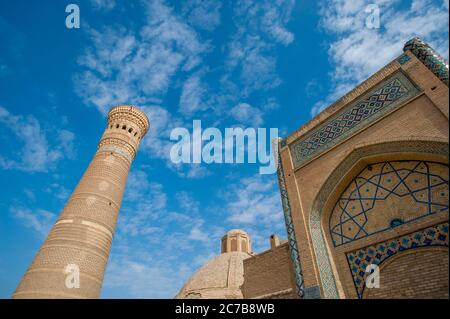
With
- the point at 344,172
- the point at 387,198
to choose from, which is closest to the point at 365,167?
the point at 344,172

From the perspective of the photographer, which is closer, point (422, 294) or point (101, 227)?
point (422, 294)

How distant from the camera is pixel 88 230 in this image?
8883 millimetres

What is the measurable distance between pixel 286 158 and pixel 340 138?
4.15 feet

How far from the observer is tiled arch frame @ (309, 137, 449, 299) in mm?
3953

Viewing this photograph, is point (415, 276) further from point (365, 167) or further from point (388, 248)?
point (365, 167)

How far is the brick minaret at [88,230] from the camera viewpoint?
7.74m

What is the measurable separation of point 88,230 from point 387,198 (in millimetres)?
8210

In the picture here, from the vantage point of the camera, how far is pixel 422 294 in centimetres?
354

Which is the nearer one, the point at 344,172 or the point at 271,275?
the point at 344,172

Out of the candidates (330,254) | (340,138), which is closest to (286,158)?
(340,138)

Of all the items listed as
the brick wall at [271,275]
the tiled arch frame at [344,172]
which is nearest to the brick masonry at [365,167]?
the tiled arch frame at [344,172]

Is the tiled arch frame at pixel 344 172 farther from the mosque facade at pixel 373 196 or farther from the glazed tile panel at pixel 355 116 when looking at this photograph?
the glazed tile panel at pixel 355 116

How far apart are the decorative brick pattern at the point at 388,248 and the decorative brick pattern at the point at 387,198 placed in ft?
0.64
